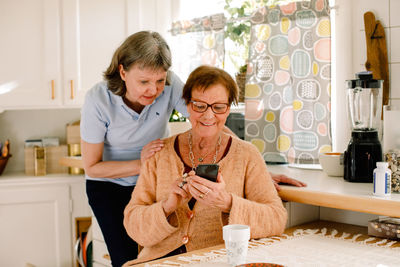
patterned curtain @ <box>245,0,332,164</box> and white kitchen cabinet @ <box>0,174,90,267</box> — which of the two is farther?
white kitchen cabinet @ <box>0,174,90,267</box>

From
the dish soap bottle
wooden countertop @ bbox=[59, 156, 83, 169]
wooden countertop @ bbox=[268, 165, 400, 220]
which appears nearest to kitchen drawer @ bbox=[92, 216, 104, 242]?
wooden countertop @ bbox=[59, 156, 83, 169]

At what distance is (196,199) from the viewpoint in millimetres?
1618

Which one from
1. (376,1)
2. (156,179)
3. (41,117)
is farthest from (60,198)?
(376,1)

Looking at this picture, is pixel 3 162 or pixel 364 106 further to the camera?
pixel 3 162

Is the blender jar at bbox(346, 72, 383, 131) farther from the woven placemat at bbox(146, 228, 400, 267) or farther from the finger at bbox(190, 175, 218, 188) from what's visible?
the finger at bbox(190, 175, 218, 188)

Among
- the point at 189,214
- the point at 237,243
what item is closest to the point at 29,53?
the point at 189,214

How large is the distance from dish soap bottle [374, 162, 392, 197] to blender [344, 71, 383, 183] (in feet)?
0.82

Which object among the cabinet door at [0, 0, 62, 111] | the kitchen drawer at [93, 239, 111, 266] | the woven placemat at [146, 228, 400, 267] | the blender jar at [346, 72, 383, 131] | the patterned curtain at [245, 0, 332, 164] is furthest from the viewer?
the cabinet door at [0, 0, 62, 111]

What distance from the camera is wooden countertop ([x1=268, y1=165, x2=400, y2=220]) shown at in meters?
1.60

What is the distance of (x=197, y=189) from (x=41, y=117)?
7.37ft

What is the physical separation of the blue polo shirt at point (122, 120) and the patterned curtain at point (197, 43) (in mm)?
998

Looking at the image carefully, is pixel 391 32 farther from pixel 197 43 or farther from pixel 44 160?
pixel 44 160

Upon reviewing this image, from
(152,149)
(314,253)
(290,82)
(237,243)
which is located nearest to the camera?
(237,243)

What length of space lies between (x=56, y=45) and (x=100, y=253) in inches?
51.0
